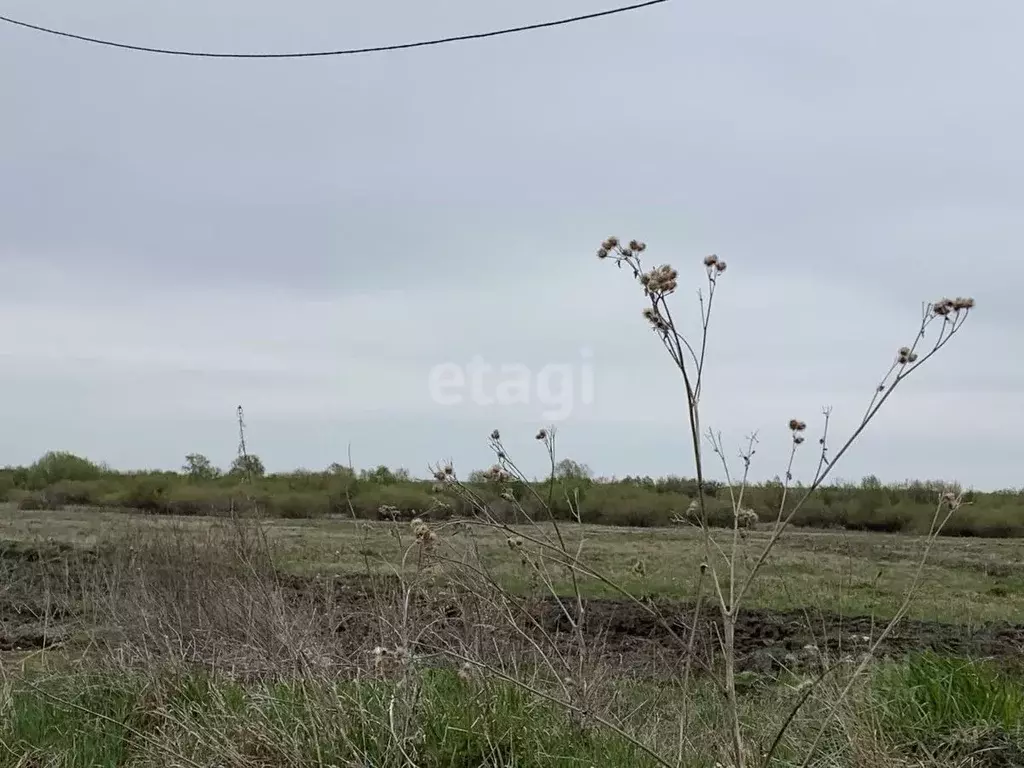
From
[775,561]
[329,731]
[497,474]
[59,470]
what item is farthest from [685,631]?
[59,470]

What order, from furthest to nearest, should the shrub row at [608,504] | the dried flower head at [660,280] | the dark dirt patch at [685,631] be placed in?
the shrub row at [608,504] → the dark dirt patch at [685,631] → the dried flower head at [660,280]

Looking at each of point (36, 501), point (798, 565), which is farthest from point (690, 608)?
point (36, 501)

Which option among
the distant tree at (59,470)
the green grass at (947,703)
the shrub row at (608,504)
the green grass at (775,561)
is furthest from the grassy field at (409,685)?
the distant tree at (59,470)

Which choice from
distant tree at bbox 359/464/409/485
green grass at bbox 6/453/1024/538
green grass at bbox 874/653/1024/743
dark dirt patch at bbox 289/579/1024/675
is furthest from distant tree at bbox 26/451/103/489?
green grass at bbox 874/653/1024/743

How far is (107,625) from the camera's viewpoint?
716 centimetres

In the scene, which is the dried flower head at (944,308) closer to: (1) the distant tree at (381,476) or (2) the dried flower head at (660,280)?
(2) the dried flower head at (660,280)

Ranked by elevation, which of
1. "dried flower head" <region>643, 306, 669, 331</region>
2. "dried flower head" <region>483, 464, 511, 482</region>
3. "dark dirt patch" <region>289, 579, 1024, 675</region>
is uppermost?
"dried flower head" <region>643, 306, 669, 331</region>

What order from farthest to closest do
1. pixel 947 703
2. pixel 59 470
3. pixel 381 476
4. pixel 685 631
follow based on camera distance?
1. pixel 59 470
2. pixel 381 476
3. pixel 685 631
4. pixel 947 703

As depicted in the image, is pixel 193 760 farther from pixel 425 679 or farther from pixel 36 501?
pixel 36 501

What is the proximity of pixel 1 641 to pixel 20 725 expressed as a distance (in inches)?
211

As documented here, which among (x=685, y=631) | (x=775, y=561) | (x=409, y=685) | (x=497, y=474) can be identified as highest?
(x=497, y=474)

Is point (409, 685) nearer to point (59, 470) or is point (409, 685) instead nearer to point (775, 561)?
point (775, 561)

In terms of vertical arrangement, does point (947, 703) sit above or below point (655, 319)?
below

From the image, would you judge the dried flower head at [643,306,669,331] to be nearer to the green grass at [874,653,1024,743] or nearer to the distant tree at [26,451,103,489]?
the green grass at [874,653,1024,743]
